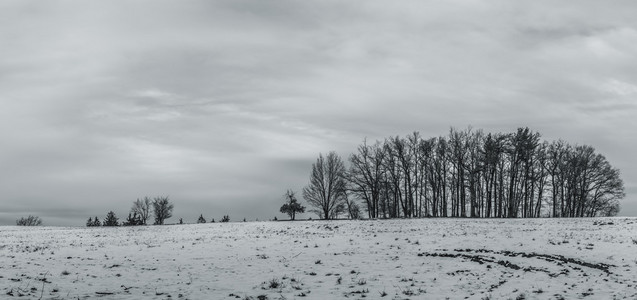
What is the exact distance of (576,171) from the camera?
7112 cm

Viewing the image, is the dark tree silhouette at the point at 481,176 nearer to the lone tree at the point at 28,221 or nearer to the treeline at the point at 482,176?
the treeline at the point at 482,176

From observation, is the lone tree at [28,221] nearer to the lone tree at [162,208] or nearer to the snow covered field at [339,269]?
the lone tree at [162,208]

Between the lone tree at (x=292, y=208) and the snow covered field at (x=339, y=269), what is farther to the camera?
the lone tree at (x=292, y=208)

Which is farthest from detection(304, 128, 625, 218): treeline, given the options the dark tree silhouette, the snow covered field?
the snow covered field

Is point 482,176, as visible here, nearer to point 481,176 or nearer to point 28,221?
point 481,176

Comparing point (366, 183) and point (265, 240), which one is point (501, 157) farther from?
A: point (265, 240)

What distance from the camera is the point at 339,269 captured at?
19812 mm

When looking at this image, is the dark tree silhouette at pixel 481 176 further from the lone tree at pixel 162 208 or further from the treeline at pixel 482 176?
the lone tree at pixel 162 208

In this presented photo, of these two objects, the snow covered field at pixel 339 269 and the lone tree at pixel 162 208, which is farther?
the lone tree at pixel 162 208

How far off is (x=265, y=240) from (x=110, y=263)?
11653 millimetres

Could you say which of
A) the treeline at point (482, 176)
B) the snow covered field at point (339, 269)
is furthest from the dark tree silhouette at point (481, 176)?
the snow covered field at point (339, 269)

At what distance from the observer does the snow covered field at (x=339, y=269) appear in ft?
51.0

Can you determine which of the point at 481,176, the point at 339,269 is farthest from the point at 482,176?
the point at 339,269

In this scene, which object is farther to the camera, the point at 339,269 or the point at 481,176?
the point at 481,176
